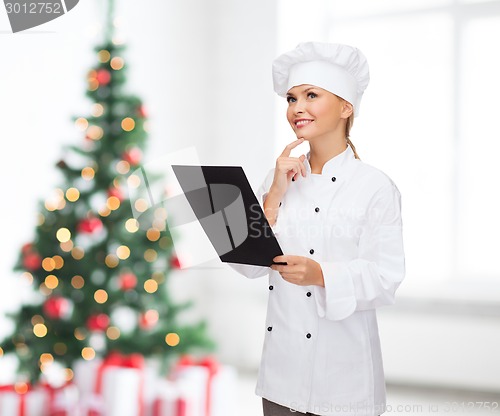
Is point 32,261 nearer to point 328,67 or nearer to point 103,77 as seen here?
point 103,77

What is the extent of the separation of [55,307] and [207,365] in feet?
2.50

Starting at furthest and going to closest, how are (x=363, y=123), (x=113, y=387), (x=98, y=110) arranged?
(x=363, y=123), (x=98, y=110), (x=113, y=387)

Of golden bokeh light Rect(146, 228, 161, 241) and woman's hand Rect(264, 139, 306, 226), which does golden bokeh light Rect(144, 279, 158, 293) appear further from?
woman's hand Rect(264, 139, 306, 226)

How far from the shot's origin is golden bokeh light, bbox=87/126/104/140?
3.00 meters

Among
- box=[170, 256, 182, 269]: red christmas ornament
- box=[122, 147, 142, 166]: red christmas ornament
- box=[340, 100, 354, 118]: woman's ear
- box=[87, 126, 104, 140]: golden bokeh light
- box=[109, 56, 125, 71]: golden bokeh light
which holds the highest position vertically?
box=[109, 56, 125, 71]: golden bokeh light

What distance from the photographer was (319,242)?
1.41 metres

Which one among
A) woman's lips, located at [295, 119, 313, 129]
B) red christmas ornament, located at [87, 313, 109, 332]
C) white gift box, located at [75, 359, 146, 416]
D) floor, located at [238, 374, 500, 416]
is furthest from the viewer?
floor, located at [238, 374, 500, 416]

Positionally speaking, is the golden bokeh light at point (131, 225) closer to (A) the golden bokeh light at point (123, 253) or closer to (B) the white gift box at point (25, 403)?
(A) the golden bokeh light at point (123, 253)

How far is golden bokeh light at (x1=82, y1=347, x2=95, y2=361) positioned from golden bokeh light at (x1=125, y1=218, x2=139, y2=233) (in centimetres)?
56

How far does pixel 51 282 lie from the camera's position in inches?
114

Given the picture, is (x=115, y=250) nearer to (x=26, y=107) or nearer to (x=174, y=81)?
(x=26, y=107)

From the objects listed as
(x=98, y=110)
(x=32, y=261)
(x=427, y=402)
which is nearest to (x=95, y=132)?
(x=98, y=110)

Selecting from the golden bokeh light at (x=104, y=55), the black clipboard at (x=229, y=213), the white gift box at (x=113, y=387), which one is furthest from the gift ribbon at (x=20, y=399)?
the black clipboard at (x=229, y=213)

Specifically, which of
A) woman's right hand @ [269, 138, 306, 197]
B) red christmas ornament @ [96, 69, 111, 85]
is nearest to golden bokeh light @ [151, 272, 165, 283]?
red christmas ornament @ [96, 69, 111, 85]
